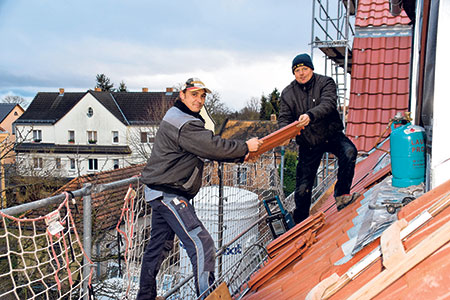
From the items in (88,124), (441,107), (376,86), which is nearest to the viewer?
(441,107)

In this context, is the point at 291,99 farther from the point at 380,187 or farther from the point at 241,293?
the point at 241,293

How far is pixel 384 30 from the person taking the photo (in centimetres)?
852

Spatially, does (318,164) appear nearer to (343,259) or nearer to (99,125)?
(343,259)

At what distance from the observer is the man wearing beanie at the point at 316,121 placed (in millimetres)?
4266

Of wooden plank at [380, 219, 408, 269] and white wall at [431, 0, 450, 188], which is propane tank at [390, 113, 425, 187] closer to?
white wall at [431, 0, 450, 188]

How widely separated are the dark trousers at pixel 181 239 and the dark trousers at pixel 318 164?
1.88m

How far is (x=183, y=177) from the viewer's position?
326cm

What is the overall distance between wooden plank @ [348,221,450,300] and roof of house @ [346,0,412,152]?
5.92 m

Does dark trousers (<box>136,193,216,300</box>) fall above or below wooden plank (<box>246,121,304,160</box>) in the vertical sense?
below

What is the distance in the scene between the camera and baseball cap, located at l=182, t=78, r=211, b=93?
3.31 m

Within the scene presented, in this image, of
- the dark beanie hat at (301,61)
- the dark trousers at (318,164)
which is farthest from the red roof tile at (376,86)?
the dark beanie hat at (301,61)

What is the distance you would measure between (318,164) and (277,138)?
43.6 inches

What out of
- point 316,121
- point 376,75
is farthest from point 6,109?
point 316,121

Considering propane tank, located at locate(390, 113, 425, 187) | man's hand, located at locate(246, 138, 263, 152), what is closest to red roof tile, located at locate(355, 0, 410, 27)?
propane tank, located at locate(390, 113, 425, 187)
